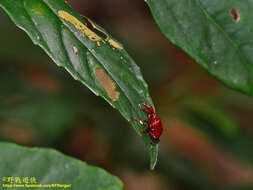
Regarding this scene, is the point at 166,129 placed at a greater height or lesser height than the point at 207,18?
lesser

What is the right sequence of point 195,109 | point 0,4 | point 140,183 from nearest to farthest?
point 0,4 → point 195,109 → point 140,183

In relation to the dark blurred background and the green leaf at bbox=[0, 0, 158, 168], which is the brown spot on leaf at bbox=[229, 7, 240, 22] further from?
the dark blurred background

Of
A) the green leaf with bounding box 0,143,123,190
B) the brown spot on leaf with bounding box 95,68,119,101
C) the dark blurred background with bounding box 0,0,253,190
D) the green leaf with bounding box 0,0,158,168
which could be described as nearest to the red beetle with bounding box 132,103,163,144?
the green leaf with bounding box 0,0,158,168

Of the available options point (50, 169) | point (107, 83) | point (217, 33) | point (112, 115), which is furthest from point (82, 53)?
point (112, 115)

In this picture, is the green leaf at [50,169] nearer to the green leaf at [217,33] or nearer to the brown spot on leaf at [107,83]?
the brown spot on leaf at [107,83]

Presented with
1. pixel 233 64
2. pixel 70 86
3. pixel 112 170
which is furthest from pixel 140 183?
pixel 233 64

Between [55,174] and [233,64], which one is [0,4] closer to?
[55,174]
